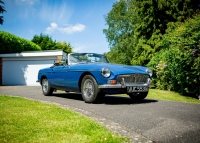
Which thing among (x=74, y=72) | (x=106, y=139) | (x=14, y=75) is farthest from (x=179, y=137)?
(x=14, y=75)

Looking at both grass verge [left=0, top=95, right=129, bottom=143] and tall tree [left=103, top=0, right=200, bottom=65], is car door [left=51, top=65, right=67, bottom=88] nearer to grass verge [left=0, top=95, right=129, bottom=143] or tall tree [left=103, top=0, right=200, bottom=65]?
grass verge [left=0, top=95, right=129, bottom=143]

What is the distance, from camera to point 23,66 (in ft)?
64.2

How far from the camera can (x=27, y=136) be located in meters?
2.74

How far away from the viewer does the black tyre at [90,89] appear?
5730mm

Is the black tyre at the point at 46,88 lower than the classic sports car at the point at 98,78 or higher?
lower

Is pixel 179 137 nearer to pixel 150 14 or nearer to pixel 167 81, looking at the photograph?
pixel 167 81

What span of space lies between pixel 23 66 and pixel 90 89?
50.3 ft

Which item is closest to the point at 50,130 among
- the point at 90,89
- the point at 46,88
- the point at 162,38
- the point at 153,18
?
the point at 90,89

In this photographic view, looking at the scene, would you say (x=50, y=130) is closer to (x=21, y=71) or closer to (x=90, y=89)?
(x=90, y=89)

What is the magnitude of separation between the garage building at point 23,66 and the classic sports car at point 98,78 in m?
11.9

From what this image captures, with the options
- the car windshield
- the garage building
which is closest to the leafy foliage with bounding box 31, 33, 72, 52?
the garage building

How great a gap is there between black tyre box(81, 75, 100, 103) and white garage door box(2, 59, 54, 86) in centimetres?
1356

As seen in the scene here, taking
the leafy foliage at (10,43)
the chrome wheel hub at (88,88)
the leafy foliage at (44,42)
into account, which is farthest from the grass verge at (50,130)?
the leafy foliage at (44,42)

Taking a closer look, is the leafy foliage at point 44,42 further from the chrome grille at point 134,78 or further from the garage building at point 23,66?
the chrome grille at point 134,78
